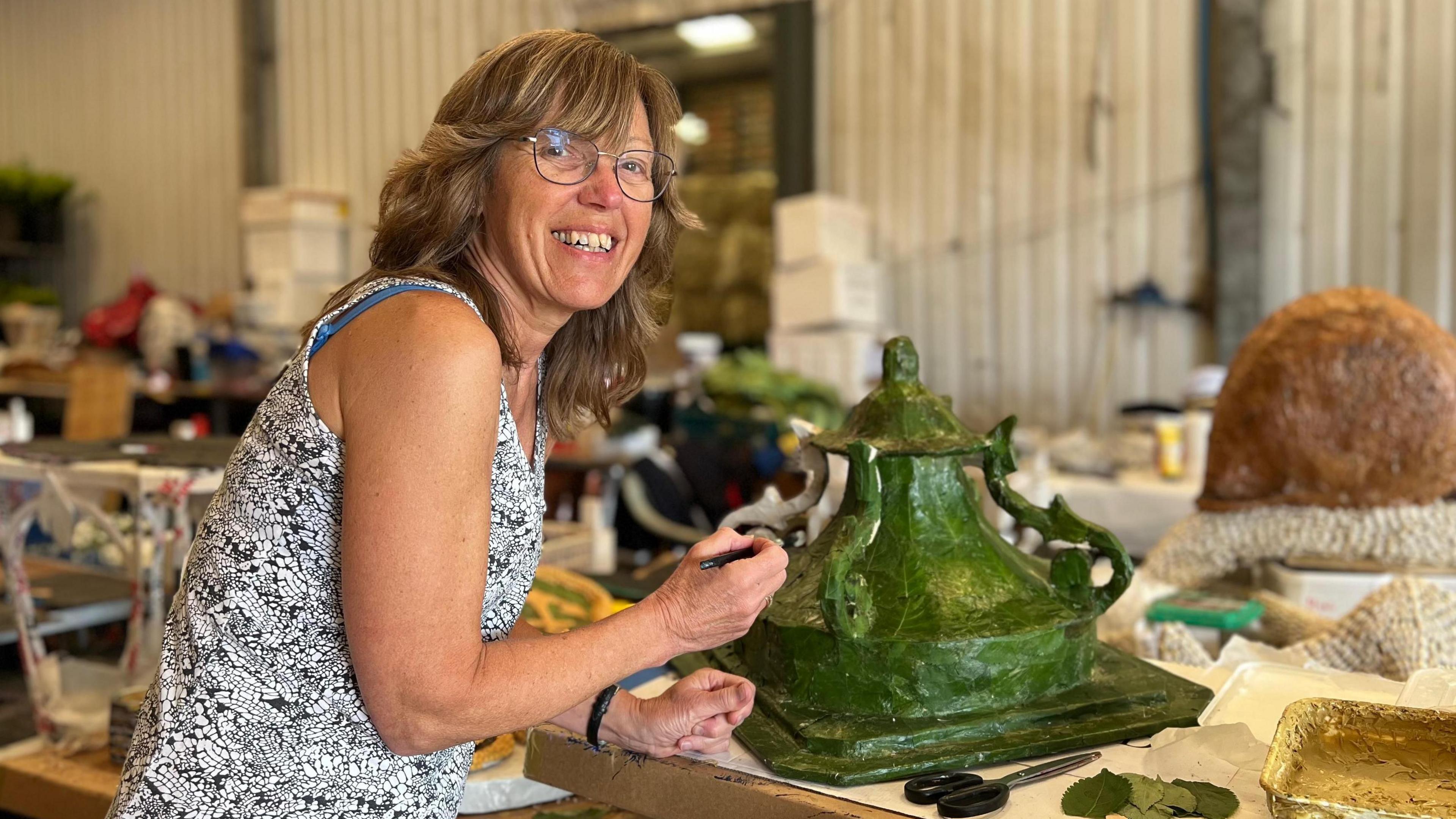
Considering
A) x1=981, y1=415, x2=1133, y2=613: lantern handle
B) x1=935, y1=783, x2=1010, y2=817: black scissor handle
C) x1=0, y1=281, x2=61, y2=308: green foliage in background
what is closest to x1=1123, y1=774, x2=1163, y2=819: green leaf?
x1=935, y1=783, x2=1010, y2=817: black scissor handle

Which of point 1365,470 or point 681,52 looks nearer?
point 1365,470

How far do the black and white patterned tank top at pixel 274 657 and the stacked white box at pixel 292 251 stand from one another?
6449mm

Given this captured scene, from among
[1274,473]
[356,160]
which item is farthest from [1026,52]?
[356,160]

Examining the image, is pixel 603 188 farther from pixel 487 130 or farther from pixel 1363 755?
pixel 1363 755

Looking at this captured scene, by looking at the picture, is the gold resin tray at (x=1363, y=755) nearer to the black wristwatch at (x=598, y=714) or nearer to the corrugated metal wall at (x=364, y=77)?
the black wristwatch at (x=598, y=714)

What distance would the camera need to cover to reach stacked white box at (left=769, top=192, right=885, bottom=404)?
18.4 ft

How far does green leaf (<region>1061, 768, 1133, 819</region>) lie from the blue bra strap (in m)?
0.75

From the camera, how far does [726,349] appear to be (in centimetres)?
720

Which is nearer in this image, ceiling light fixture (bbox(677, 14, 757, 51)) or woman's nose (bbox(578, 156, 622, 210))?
woman's nose (bbox(578, 156, 622, 210))

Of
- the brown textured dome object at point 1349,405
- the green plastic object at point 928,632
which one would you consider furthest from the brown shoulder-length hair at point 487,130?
the brown textured dome object at point 1349,405

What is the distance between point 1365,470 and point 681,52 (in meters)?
6.66

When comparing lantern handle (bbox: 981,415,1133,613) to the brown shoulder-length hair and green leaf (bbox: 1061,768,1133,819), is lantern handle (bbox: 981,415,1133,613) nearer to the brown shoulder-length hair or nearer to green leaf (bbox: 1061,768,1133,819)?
green leaf (bbox: 1061,768,1133,819)

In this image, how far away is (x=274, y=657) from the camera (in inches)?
43.3

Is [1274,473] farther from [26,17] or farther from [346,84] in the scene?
[26,17]
